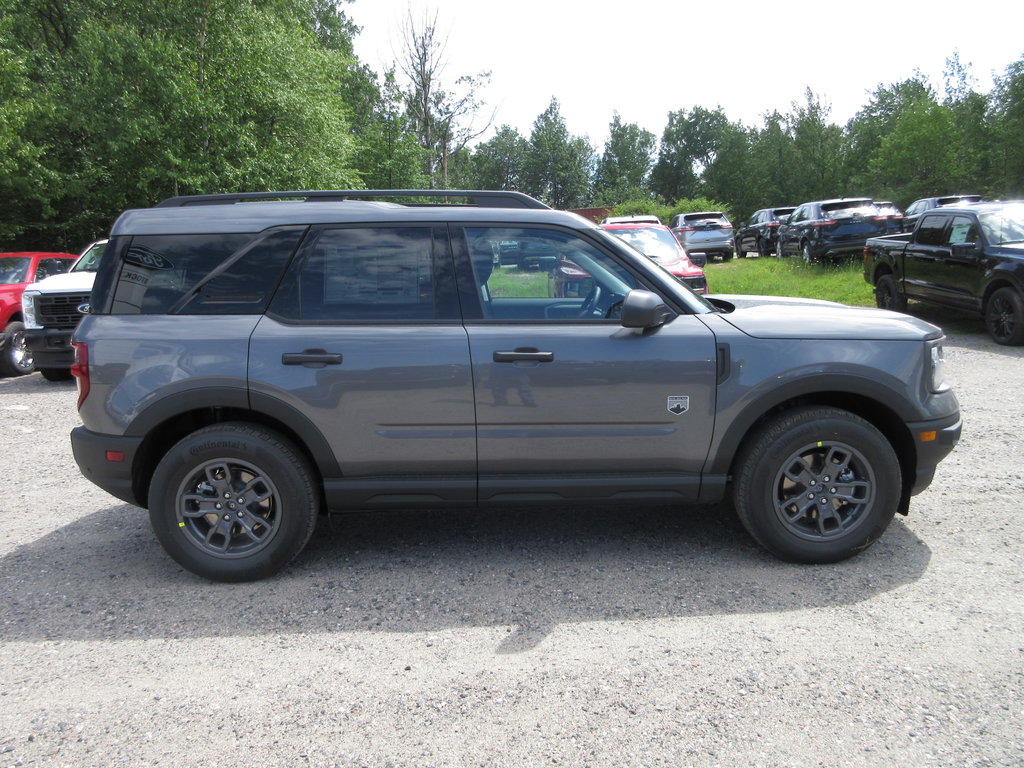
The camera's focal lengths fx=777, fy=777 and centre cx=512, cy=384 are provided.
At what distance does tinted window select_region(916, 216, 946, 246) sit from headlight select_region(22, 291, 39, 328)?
41.3 feet

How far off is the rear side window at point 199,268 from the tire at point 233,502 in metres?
0.70

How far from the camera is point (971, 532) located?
436 centimetres

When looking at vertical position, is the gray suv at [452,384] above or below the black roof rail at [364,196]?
below

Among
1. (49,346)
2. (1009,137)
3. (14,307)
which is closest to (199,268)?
(49,346)

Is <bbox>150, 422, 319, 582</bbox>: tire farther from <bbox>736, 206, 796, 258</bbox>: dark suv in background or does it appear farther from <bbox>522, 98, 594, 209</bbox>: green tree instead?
<bbox>522, 98, 594, 209</bbox>: green tree

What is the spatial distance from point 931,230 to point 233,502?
37.5ft

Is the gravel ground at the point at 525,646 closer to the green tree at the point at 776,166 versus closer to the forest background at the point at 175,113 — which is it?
the forest background at the point at 175,113

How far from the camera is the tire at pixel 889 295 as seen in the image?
12.8 meters

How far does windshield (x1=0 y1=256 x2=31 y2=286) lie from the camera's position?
1138 cm

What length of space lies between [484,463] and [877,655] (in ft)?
6.29

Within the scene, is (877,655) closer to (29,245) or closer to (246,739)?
(246,739)

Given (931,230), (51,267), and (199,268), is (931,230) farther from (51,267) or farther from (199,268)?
(51,267)

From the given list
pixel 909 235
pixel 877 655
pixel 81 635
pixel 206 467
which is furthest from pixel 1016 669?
pixel 909 235

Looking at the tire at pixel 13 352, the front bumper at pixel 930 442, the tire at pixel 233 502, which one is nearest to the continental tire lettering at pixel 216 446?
the tire at pixel 233 502
